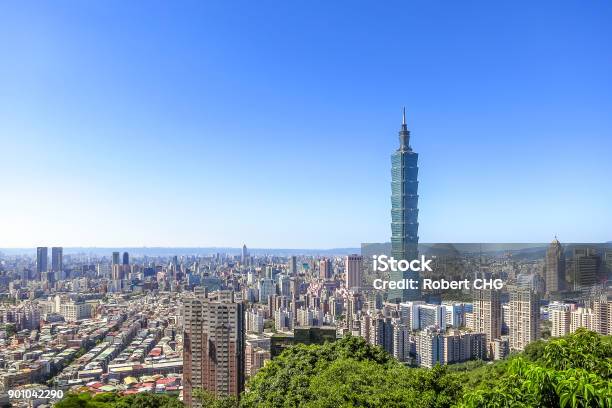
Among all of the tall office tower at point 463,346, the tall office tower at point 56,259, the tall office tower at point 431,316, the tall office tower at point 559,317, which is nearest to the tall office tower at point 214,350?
the tall office tower at point 431,316

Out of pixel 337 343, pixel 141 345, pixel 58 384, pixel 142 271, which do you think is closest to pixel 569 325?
pixel 337 343

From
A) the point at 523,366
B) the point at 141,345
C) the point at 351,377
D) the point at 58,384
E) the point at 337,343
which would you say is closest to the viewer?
the point at 523,366

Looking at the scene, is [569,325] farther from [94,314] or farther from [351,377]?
[94,314]

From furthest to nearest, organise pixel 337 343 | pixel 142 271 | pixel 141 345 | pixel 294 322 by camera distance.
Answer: pixel 142 271
pixel 294 322
pixel 141 345
pixel 337 343

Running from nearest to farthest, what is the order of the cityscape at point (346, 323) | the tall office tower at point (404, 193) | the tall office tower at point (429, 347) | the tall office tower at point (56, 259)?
the cityscape at point (346, 323), the tall office tower at point (429, 347), the tall office tower at point (404, 193), the tall office tower at point (56, 259)

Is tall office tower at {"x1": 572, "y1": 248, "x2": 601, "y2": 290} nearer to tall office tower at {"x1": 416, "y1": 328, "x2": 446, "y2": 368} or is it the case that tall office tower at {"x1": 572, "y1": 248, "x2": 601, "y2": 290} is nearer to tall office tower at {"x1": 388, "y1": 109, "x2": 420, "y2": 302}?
tall office tower at {"x1": 416, "y1": 328, "x2": 446, "y2": 368}

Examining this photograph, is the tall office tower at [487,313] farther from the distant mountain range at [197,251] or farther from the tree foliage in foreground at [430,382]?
the distant mountain range at [197,251]
